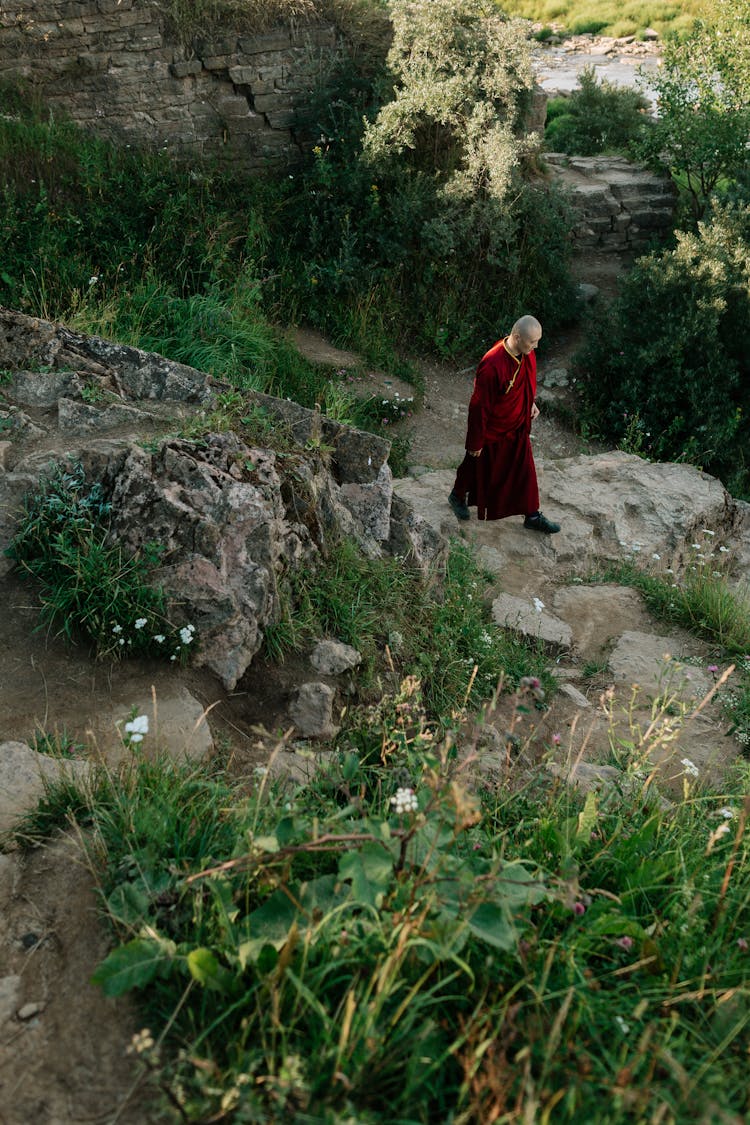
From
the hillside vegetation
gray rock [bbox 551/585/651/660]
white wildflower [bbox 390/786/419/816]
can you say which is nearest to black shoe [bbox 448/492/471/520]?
the hillside vegetation

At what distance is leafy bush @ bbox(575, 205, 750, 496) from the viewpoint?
9.16m

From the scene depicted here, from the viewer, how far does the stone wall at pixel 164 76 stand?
9117mm

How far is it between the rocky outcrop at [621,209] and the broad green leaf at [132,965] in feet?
36.8

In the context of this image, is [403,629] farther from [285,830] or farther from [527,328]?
[527,328]

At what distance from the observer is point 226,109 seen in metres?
9.97

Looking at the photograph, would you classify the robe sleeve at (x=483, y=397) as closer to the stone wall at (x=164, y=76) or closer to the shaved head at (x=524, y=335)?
the shaved head at (x=524, y=335)

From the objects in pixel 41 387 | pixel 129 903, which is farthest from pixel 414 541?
pixel 129 903

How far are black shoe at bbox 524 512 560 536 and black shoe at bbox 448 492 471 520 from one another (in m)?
0.48

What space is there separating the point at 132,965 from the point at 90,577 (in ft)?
6.48

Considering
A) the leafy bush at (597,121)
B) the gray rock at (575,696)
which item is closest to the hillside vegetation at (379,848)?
the gray rock at (575,696)

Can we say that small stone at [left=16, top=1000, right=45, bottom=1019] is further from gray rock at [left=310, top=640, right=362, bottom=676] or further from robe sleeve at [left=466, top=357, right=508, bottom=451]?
robe sleeve at [left=466, top=357, right=508, bottom=451]

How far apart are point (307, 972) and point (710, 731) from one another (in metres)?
3.36

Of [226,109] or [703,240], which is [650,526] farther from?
[226,109]

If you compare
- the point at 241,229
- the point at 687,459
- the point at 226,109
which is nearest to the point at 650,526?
the point at 687,459
